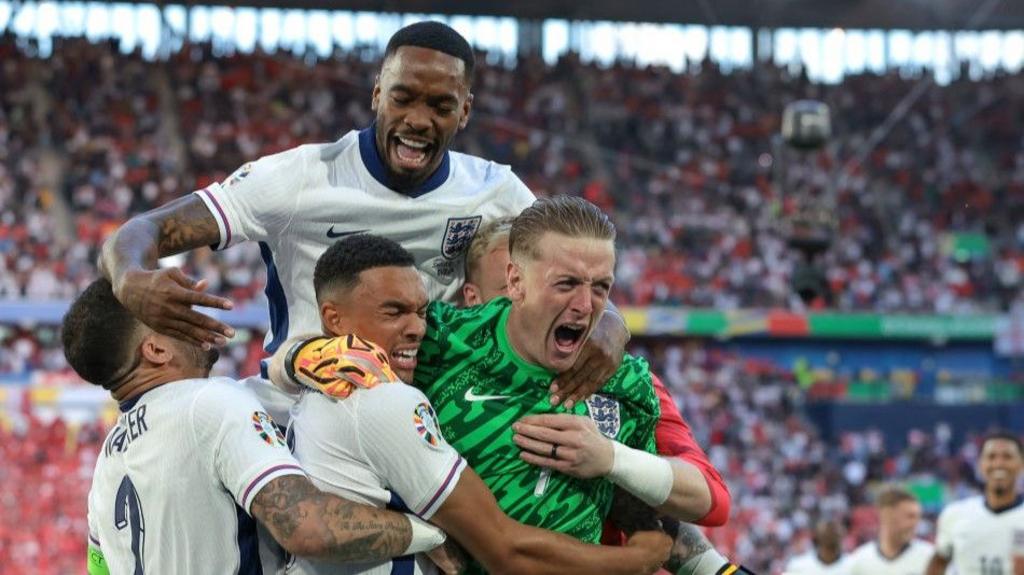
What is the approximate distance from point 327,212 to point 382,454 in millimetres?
1312

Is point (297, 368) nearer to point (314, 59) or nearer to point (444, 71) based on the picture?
point (444, 71)

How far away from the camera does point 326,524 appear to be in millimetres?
3418

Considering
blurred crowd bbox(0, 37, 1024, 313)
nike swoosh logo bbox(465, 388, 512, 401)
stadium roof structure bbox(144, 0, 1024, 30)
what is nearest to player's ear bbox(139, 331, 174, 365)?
nike swoosh logo bbox(465, 388, 512, 401)

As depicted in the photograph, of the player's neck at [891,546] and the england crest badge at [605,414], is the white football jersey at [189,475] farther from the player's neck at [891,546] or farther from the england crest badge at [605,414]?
the player's neck at [891,546]

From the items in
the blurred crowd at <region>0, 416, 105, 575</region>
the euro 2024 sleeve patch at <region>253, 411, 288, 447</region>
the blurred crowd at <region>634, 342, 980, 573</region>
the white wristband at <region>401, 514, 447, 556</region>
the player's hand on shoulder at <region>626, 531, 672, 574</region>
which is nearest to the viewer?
the white wristband at <region>401, 514, 447, 556</region>

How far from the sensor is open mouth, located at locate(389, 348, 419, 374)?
3.70m

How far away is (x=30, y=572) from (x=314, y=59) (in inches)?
645

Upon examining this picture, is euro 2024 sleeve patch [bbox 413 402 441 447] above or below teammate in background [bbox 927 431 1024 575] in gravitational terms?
above

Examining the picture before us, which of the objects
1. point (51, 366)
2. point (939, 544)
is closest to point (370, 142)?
point (939, 544)

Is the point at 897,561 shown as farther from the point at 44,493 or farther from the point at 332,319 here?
the point at 44,493

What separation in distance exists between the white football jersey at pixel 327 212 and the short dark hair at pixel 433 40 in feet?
1.13

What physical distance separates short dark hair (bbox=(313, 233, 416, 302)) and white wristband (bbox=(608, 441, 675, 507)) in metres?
0.76

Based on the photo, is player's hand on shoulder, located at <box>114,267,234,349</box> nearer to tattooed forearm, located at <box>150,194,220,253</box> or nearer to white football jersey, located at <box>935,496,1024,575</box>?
tattooed forearm, located at <box>150,194,220,253</box>

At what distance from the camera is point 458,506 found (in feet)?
11.6
